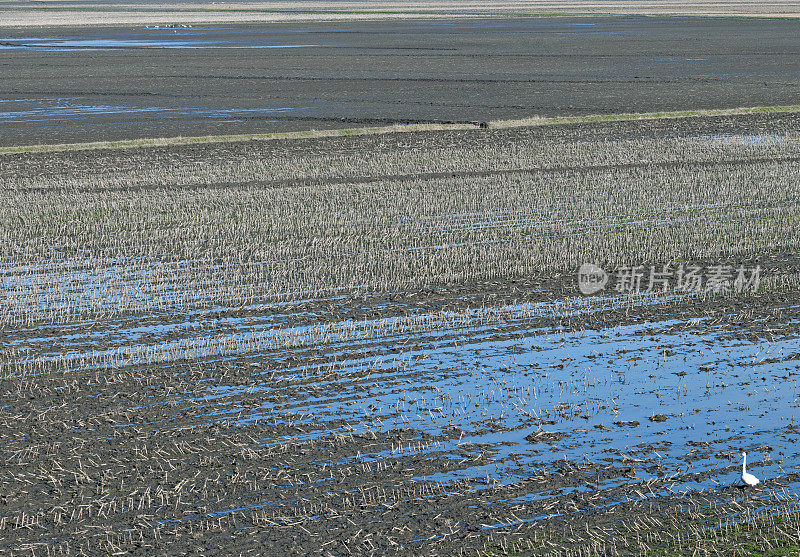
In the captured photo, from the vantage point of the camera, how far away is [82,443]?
8.65 meters

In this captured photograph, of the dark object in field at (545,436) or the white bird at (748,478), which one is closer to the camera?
the white bird at (748,478)

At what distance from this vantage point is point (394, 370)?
34.0 feet

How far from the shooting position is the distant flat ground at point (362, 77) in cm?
3155

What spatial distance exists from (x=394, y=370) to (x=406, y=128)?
59.9 ft

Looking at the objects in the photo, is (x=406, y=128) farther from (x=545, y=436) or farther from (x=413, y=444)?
(x=413, y=444)

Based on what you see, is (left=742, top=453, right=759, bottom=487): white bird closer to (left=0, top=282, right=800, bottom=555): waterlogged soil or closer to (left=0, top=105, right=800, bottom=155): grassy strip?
(left=0, top=282, right=800, bottom=555): waterlogged soil

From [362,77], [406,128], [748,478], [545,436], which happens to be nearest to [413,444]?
[545,436]

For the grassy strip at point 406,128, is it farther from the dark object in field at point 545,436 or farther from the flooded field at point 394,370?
the dark object in field at point 545,436

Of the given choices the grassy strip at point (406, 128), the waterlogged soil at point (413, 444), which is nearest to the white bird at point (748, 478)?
the waterlogged soil at point (413, 444)

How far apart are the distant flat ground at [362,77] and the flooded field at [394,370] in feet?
39.0

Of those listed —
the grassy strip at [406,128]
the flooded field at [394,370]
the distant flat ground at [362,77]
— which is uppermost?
the flooded field at [394,370]

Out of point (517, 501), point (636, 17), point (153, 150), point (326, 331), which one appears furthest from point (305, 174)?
point (636, 17)

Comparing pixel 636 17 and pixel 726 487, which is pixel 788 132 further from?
pixel 636 17

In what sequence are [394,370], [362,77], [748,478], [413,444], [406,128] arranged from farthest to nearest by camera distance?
[362,77] < [406,128] < [394,370] < [413,444] < [748,478]
